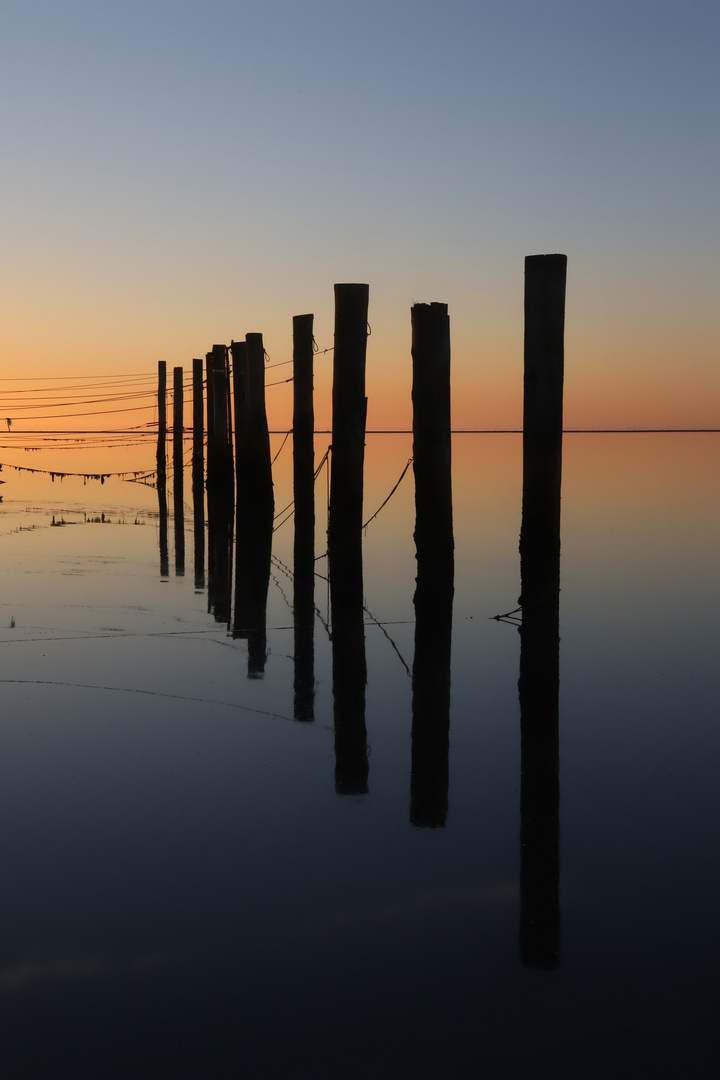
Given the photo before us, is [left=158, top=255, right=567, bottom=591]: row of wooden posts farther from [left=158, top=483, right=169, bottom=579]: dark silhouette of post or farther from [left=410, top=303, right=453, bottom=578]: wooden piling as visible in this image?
[left=158, top=483, right=169, bottom=579]: dark silhouette of post

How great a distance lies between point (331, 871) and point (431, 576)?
22.0ft

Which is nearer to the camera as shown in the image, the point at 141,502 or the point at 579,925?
the point at 579,925

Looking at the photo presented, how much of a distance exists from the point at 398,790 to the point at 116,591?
849 centimetres

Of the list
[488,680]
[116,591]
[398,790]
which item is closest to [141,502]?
[116,591]

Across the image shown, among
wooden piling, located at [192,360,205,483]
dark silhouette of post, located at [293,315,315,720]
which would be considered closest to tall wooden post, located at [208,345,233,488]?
wooden piling, located at [192,360,205,483]

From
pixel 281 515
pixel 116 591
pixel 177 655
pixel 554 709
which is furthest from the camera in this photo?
pixel 281 515

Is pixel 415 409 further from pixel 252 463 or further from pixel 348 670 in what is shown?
pixel 252 463

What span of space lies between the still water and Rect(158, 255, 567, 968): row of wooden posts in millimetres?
113

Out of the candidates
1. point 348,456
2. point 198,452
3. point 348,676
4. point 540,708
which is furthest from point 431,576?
point 198,452

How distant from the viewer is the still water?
11.3 ft

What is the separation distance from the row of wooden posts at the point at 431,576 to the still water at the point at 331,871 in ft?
0.37

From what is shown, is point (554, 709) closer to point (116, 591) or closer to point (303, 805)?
point (303, 805)

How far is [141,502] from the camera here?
3362 centimetres

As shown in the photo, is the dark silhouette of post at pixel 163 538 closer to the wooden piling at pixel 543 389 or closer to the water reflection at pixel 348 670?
the water reflection at pixel 348 670
